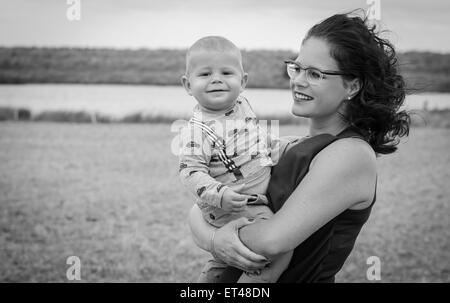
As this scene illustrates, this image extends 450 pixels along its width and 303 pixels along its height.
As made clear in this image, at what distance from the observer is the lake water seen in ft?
41.5

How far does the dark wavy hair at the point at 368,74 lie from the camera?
1660 mm

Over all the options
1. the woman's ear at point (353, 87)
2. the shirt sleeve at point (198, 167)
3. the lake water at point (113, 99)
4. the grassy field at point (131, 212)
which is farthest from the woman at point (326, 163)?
the lake water at point (113, 99)

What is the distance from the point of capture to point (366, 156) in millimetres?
1605

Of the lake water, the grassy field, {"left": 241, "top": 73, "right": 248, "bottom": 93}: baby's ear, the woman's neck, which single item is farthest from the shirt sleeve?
the lake water

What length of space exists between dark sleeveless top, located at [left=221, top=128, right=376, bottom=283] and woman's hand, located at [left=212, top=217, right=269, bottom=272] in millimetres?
116

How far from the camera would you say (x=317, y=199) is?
154 cm

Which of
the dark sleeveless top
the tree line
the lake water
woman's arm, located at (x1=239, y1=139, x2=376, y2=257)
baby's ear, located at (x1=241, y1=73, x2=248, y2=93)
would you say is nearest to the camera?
woman's arm, located at (x1=239, y1=139, x2=376, y2=257)

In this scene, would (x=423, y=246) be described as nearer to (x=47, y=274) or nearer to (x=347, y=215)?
(x=47, y=274)

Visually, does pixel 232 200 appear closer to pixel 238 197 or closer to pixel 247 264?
pixel 238 197

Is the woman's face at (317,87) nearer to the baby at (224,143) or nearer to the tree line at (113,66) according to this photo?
the baby at (224,143)

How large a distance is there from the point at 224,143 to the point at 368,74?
48cm

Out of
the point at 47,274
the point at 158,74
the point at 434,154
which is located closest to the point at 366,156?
the point at 47,274

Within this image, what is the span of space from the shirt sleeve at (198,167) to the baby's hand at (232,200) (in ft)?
0.04

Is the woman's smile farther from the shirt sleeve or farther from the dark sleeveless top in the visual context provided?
the shirt sleeve
